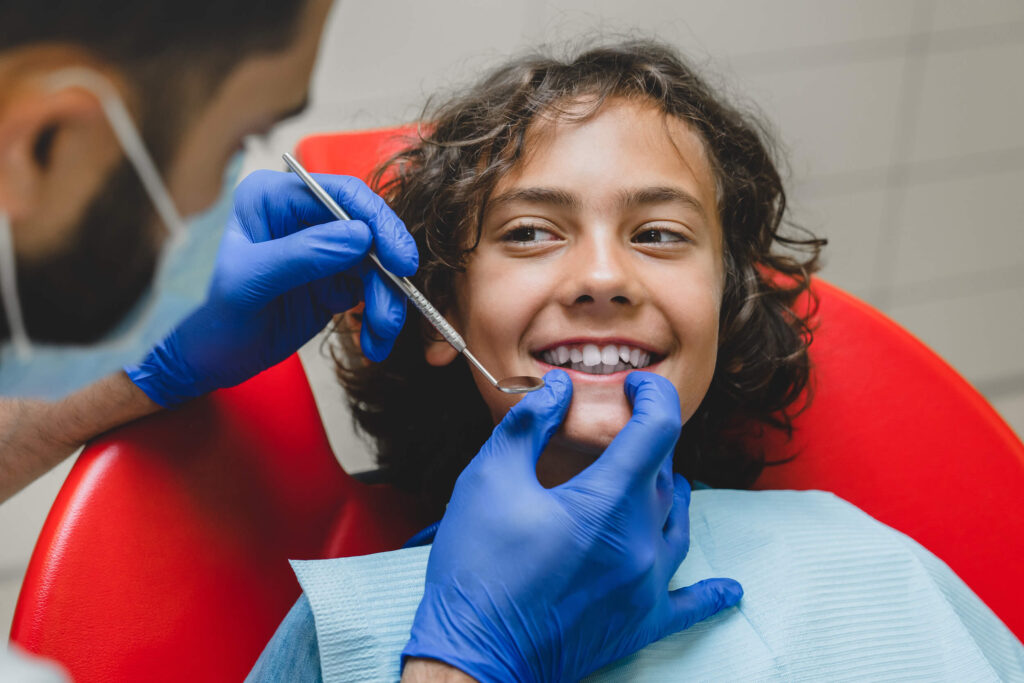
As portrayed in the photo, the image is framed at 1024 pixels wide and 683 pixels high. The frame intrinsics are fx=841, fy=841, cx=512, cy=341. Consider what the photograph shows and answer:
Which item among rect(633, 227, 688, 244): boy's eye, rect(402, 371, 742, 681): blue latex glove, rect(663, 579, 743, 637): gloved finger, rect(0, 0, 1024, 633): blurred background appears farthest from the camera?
rect(0, 0, 1024, 633): blurred background

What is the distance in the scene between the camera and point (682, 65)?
3.92 feet

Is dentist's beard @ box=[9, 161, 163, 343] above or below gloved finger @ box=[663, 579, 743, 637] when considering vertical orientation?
above

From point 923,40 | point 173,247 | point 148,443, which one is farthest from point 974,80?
point 173,247

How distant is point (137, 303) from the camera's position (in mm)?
390

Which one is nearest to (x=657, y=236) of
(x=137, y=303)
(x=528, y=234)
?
(x=528, y=234)

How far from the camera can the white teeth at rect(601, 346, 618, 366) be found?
96 cm

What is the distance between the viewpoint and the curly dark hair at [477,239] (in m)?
1.07

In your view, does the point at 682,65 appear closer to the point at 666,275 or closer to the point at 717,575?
the point at 666,275

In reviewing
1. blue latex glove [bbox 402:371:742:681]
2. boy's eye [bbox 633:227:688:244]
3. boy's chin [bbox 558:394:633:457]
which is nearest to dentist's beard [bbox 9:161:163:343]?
blue latex glove [bbox 402:371:742:681]

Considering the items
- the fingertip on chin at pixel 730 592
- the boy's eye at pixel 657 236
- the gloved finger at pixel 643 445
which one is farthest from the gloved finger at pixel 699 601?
the boy's eye at pixel 657 236

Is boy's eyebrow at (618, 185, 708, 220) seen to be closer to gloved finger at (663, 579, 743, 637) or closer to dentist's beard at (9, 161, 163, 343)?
gloved finger at (663, 579, 743, 637)

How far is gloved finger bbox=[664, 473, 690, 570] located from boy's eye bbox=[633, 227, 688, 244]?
12.0 inches

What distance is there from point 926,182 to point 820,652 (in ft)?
6.34

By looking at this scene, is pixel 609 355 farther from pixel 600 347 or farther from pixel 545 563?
pixel 545 563
